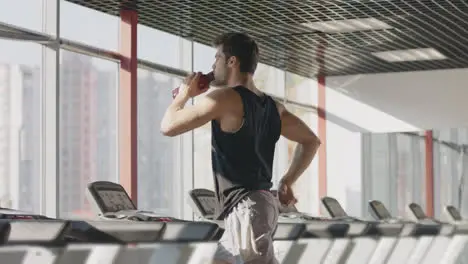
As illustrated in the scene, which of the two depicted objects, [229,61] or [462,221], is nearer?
[229,61]

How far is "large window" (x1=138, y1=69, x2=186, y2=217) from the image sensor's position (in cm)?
969

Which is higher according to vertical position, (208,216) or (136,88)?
(136,88)

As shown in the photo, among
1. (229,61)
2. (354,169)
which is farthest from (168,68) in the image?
(229,61)

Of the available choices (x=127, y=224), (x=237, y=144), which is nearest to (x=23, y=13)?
(x=127, y=224)

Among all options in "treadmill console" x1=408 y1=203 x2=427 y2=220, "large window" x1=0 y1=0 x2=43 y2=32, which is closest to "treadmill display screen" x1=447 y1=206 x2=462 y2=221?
"treadmill console" x1=408 y1=203 x2=427 y2=220

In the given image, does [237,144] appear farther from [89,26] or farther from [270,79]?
[270,79]

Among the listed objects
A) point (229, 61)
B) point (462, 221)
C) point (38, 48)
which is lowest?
point (462, 221)

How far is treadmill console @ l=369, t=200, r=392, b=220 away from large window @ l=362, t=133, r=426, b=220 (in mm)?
763

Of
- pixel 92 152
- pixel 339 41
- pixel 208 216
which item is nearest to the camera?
pixel 208 216

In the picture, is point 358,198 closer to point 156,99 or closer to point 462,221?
point 462,221

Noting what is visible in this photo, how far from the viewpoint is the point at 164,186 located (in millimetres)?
10016

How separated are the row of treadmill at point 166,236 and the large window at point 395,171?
1.26m

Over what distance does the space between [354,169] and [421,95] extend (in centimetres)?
127

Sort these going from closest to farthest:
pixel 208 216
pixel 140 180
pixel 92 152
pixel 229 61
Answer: pixel 229 61
pixel 208 216
pixel 92 152
pixel 140 180
